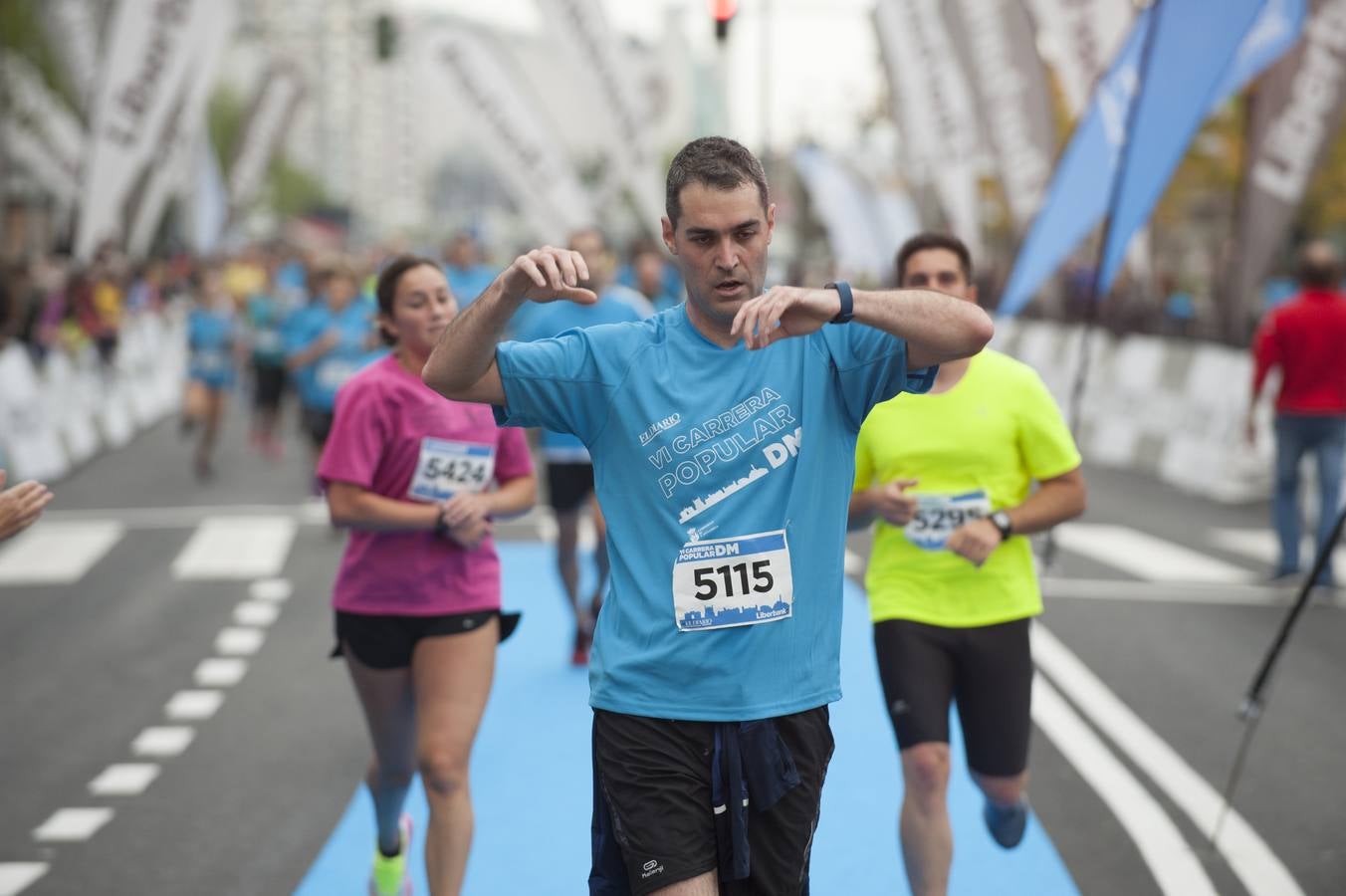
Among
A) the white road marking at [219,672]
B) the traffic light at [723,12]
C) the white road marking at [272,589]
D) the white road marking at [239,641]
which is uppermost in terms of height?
the traffic light at [723,12]

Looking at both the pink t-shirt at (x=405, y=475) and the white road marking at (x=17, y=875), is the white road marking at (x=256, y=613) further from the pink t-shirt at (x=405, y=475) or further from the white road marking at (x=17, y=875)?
the pink t-shirt at (x=405, y=475)

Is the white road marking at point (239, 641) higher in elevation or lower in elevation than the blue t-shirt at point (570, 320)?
lower

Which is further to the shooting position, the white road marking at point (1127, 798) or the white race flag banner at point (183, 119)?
the white race flag banner at point (183, 119)

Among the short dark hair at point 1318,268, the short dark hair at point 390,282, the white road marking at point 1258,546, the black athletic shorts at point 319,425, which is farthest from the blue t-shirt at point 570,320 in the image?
the white road marking at point 1258,546

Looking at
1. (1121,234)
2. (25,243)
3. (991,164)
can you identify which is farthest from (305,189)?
(1121,234)

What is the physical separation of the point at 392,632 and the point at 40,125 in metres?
26.5

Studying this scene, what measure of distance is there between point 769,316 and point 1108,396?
668 inches

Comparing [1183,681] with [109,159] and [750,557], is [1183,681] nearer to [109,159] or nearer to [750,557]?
[750,557]

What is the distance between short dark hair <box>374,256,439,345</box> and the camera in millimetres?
5016

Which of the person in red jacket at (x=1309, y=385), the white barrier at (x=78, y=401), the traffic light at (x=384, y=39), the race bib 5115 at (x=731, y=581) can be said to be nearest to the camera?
the race bib 5115 at (x=731, y=581)

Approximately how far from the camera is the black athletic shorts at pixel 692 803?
3.18m

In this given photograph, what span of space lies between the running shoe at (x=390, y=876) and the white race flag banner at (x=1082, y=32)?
40.2ft

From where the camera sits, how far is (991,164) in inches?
816

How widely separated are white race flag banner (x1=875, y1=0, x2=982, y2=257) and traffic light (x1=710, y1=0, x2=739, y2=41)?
98.8 inches
